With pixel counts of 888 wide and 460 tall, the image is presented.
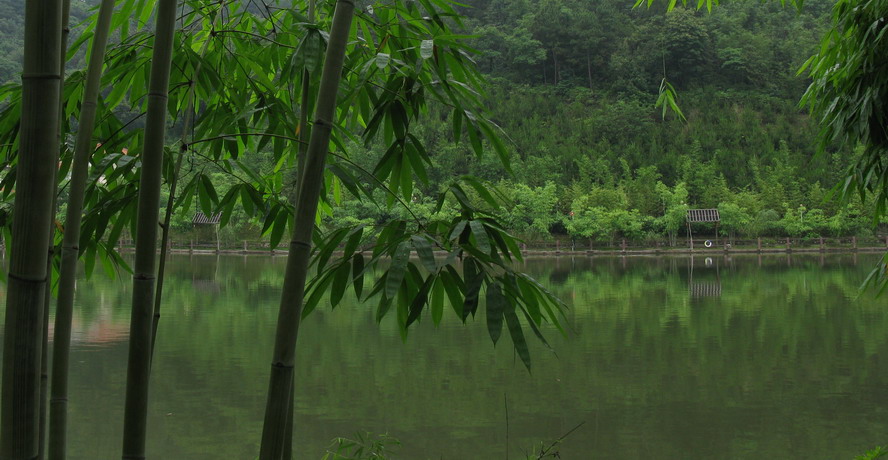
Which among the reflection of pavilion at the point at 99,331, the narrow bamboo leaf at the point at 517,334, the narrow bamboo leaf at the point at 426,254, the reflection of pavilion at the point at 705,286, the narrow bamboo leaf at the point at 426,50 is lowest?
the reflection of pavilion at the point at 99,331

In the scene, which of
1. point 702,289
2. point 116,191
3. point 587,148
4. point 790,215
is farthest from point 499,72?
point 116,191

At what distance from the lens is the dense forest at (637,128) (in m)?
22.6

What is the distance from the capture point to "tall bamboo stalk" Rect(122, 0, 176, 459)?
741 mm

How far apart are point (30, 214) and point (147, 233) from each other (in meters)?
0.17

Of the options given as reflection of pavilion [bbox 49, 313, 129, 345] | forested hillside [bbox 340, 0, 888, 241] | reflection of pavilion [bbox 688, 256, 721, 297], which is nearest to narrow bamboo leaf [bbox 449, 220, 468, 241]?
reflection of pavilion [bbox 49, 313, 129, 345]

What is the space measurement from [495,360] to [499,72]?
1175 inches

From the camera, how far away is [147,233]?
0.75 m

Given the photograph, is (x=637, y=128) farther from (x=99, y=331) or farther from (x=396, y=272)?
(x=396, y=272)

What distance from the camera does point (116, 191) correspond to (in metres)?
1.12

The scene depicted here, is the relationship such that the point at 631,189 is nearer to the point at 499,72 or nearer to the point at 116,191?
the point at 499,72

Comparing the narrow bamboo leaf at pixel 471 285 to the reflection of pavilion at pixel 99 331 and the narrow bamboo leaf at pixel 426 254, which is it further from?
the reflection of pavilion at pixel 99 331

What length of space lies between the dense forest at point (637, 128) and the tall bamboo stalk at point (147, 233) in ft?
58.1

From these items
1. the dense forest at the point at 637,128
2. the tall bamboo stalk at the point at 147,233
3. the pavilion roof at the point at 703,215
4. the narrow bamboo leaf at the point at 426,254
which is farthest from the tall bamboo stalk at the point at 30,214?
the pavilion roof at the point at 703,215

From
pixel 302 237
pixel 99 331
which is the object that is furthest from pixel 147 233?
pixel 99 331
